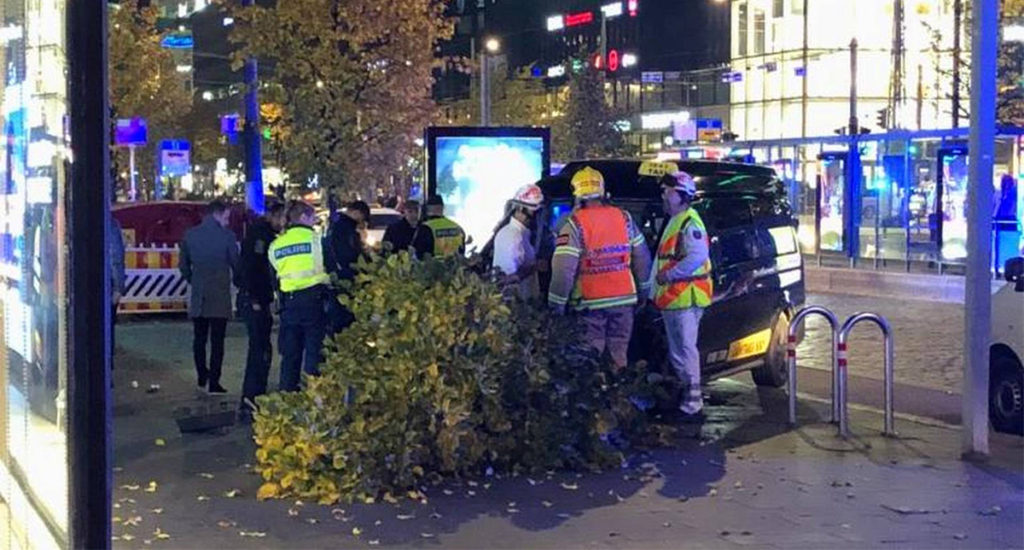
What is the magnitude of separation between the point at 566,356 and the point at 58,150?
485cm

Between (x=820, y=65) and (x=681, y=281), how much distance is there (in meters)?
48.8

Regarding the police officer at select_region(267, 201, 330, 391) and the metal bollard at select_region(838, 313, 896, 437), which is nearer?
the metal bollard at select_region(838, 313, 896, 437)

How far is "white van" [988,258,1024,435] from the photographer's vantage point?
10.7 meters

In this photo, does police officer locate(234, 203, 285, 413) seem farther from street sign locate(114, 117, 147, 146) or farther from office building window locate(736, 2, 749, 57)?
office building window locate(736, 2, 749, 57)

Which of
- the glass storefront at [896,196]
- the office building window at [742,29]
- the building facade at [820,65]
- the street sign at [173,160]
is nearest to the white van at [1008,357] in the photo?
the glass storefront at [896,196]

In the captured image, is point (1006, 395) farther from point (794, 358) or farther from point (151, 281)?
point (151, 281)

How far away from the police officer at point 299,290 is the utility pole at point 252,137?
1319cm

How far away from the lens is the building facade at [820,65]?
54875 millimetres

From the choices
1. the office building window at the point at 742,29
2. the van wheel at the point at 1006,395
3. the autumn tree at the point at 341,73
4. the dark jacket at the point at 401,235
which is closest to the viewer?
the van wheel at the point at 1006,395

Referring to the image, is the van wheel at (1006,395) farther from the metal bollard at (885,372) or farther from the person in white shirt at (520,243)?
the person in white shirt at (520,243)

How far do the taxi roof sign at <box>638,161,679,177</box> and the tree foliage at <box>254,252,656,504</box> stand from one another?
2883 millimetres

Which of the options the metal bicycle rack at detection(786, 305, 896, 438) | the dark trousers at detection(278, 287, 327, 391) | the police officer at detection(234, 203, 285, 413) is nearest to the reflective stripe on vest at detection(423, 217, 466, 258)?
the police officer at detection(234, 203, 285, 413)

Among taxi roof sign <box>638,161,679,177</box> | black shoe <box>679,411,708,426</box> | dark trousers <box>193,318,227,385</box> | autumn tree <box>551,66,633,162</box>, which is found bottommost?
black shoe <box>679,411,708,426</box>

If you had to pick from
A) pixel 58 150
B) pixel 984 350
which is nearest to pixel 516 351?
pixel 984 350
